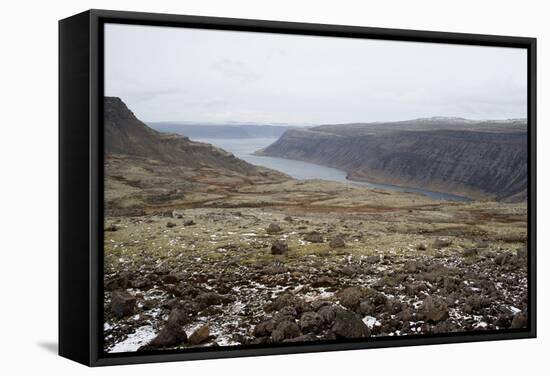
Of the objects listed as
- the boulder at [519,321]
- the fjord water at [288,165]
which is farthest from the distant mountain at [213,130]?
the boulder at [519,321]

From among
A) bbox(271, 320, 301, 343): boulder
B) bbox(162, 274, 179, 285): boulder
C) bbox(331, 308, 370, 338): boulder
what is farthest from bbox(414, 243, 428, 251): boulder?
bbox(162, 274, 179, 285): boulder

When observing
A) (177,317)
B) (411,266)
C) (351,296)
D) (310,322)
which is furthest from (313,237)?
(177,317)

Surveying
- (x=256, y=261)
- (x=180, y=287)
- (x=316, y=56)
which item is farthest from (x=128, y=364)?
(x=316, y=56)

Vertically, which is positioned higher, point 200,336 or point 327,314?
point 327,314

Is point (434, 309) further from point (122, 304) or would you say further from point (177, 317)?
point (122, 304)

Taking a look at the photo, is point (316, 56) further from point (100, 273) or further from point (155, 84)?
point (100, 273)

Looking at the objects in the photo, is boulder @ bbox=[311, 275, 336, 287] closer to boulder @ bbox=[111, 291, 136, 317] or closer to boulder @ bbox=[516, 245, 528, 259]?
boulder @ bbox=[111, 291, 136, 317]

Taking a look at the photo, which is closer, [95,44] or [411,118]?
[95,44]

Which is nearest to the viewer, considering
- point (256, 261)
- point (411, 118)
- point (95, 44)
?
point (95, 44)
